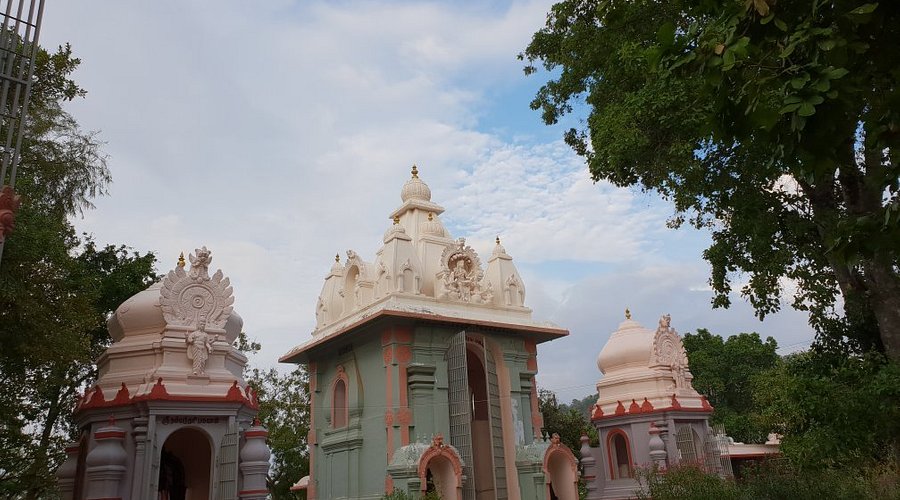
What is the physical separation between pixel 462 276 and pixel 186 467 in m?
7.89

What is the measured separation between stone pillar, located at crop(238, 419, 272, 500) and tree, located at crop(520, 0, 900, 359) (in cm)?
729

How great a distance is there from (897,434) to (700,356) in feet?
96.2

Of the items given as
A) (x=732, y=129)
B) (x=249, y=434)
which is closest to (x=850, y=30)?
(x=732, y=129)

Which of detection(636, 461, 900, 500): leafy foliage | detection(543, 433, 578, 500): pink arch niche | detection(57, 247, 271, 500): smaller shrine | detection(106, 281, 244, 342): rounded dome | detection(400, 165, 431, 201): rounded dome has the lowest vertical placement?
detection(636, 461, 900, 500): leafy foliage

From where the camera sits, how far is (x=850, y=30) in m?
4.24

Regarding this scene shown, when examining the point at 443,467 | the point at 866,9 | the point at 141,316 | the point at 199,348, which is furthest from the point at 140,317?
the point at 866,9

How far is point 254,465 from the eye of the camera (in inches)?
437

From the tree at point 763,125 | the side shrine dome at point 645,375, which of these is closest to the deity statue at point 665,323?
the side shrine dome at point 645,375

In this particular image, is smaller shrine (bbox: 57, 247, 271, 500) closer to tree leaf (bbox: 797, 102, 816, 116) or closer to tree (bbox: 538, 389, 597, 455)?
tree leaf (bbox: 797, 102, 816, 116)

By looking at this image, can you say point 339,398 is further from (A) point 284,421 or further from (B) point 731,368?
(B) point 731,368

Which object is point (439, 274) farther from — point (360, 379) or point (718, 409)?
point (718, 409)

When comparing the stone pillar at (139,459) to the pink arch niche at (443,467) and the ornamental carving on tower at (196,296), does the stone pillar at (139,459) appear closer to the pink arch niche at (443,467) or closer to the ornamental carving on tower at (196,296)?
the ornamental carving on tower at (196,296)

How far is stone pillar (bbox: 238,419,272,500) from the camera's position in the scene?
10.9 meters

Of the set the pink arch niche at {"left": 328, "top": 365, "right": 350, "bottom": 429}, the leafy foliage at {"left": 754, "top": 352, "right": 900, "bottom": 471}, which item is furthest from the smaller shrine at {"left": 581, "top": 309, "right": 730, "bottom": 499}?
the leafy foliage at {"left": 754, "top": 352, "right": 900, "bottom": 471}
